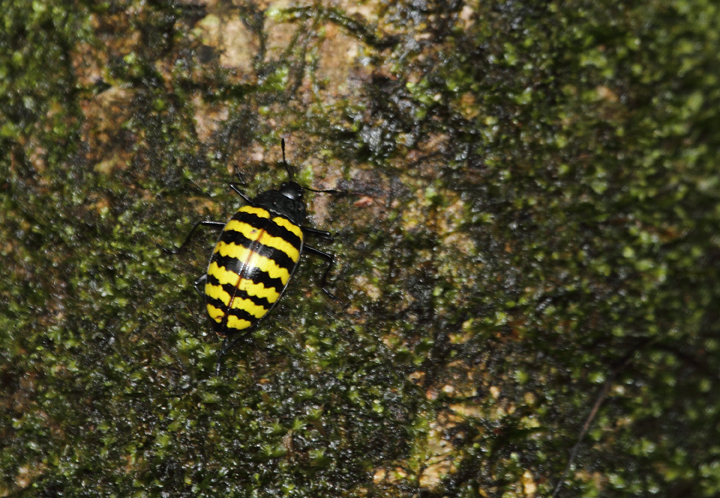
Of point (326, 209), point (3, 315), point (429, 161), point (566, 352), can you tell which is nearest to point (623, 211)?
point (566, 352)

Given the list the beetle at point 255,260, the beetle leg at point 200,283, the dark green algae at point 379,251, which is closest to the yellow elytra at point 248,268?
the beetle at point 255,260

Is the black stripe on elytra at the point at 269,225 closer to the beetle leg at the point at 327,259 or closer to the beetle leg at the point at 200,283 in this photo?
the beetle leg at the point at 327,259

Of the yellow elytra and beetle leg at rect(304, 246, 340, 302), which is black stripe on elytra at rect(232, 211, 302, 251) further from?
beetle leg at rect(304, 246, 340, 302)

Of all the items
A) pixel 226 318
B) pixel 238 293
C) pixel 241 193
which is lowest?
pixel 226 318

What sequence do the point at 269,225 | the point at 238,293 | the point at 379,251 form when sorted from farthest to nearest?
the point at 379,251 → the point at 269,225 → the point at 238,293

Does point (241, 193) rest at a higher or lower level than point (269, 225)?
higher

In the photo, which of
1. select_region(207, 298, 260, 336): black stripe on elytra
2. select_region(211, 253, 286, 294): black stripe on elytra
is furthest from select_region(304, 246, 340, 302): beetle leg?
select_region(207, 298, 260, 336): black stripe on elytra

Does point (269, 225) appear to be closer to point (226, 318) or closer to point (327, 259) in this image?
point (327, 259)

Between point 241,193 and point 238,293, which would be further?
point 241,193

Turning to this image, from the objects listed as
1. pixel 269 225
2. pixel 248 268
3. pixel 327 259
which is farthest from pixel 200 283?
pixel 327 259
